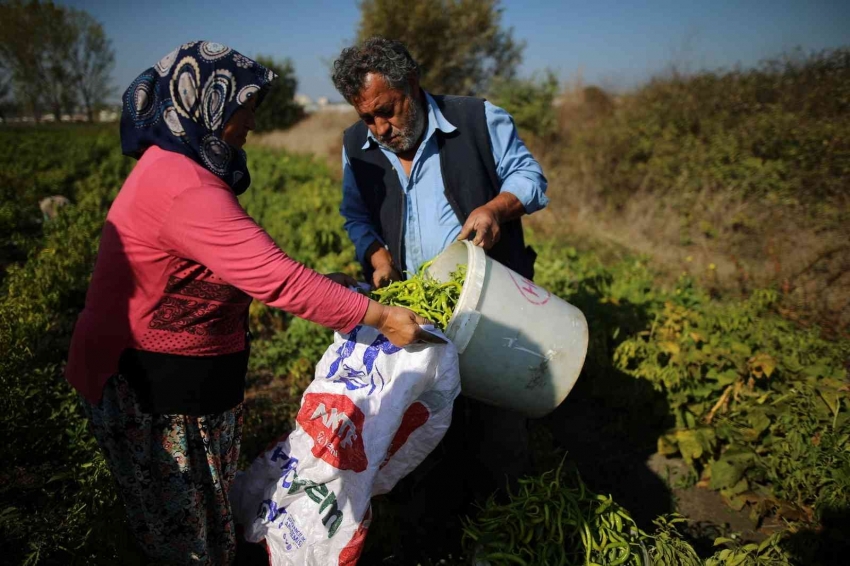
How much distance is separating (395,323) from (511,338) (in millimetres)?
510

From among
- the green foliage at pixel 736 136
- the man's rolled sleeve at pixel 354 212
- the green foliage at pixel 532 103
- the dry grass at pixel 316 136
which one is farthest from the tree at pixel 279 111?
the man's rolled sleeve at pixel 354 212

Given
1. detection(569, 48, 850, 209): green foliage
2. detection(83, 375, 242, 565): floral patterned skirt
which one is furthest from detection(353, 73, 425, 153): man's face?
detection(569, 48, 850, 209): green foliage

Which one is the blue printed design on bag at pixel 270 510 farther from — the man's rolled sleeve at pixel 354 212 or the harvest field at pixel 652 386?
the man's rolled sleeve at pixel 354 212

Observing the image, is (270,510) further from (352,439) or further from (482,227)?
(482,227)

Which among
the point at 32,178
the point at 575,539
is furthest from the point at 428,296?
the point at 32,178

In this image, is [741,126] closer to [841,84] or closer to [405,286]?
[841,84]

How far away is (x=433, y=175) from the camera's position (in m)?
2.37

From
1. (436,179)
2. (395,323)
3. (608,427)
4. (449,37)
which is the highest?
(449,37)

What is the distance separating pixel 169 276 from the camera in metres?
1.50

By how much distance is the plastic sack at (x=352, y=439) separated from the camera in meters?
1.71

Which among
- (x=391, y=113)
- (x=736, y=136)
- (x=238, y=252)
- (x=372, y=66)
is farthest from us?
(x=736, y=136)

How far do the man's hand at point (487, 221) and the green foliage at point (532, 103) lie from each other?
11.2 metres

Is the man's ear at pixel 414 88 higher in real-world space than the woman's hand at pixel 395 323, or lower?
higher

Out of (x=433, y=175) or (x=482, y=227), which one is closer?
(x=482, y=227)
